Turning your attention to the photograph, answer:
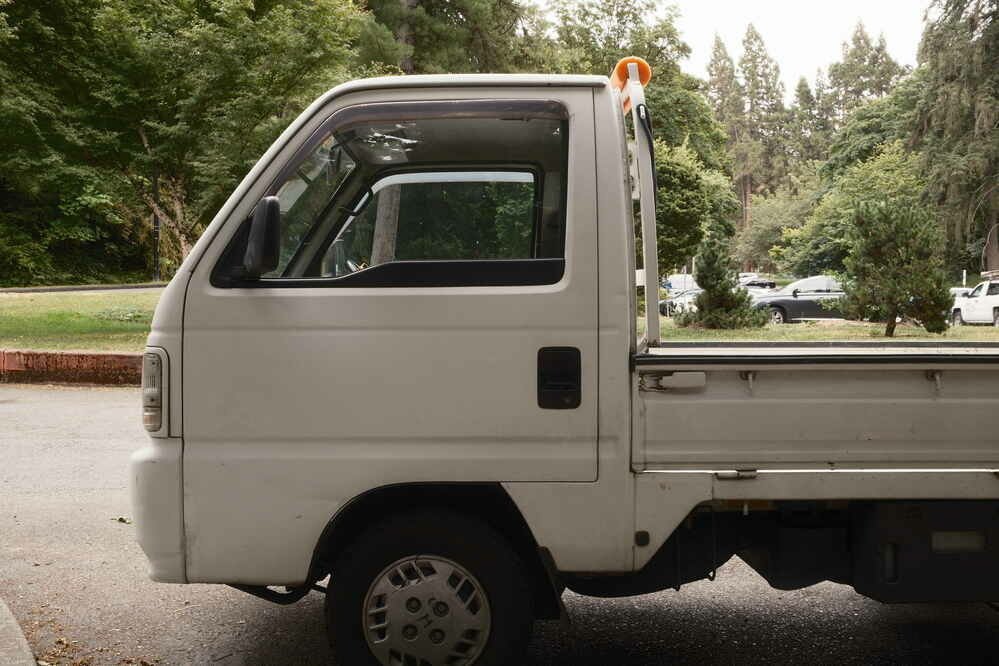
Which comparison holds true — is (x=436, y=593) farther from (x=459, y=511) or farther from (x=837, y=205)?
(x=837, y=205)

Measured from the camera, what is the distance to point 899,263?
17484 mm

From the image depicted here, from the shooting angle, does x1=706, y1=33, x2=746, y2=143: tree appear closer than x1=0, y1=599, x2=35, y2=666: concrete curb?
No

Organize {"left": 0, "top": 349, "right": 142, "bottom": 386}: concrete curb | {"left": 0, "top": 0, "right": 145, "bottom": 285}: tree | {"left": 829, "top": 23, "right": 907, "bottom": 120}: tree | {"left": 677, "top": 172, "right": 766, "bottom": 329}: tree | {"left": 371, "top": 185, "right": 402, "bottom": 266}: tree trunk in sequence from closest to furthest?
1. {"left": 371, "top": 185, "right": 402, "bottom": 266}: tree trunk
2. {"left": 0, "top": 349, "right": 142, "bottom": 386}: concrete curb
3. {"left": 0, "top": 0, "right": 145, "bottom": 285}: tree
4. {"left": 677, "top": 172, "right": 766, "bottom": 329}: tree
5. {"left": 829, "top": 23, "right": 907, "bottom": 120}: tree

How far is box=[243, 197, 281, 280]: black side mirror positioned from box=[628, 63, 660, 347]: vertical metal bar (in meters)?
1.27

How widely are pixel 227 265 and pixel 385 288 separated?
543 millimetres

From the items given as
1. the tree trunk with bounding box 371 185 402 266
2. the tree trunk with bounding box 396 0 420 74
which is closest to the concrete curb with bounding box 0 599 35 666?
the tree trunk with bounding box 371 185 402 266

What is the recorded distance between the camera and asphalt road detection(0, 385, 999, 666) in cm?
393

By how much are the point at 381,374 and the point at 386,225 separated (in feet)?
2.50

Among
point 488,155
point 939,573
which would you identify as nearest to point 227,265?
point 488,155

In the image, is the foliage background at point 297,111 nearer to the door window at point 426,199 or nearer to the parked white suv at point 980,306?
the parked white suv at point 980,306

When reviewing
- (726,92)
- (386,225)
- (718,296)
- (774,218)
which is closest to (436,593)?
(386,225)

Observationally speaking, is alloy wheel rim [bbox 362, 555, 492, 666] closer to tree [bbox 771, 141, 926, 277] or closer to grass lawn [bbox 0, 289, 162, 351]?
grass lawn [bbox 0, 289, 162, 351]

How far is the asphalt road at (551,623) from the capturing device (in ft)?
12.9

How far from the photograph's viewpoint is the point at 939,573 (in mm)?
3289
